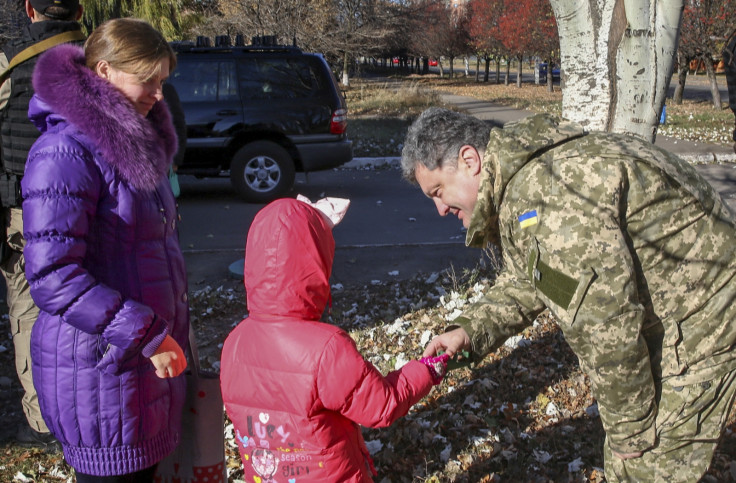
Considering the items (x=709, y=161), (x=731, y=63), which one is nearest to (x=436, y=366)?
(x=731, y=63)

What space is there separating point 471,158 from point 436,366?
744 millimetres

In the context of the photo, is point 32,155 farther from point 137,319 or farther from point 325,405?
point 325,405

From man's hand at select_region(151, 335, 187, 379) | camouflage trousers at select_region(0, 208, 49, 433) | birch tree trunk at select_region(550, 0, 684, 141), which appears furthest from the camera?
birch tree trunk at select_region(550, 0, 684, 141)

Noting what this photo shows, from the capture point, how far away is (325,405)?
218cm

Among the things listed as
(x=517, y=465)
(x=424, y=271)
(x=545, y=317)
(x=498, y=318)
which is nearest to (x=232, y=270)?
(x=424, y=271)

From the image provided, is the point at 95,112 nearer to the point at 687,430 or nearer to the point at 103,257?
the point at 103,257

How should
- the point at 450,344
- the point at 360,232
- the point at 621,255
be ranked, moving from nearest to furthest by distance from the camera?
1. the point at 621,255
2. the point at 450,344
3. the point at 360,232

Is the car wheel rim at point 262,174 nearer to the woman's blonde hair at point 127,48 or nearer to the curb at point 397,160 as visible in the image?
the curb at point 397,160

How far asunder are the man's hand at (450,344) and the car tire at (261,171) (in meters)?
7.61

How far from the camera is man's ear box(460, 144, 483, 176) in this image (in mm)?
2174

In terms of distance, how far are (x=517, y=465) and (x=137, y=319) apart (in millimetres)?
2214

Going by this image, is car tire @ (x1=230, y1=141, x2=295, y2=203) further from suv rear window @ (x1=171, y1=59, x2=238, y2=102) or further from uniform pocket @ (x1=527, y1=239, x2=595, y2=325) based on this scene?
uniform pocket @ (x1=527, y1=239, x2=595, y2=325)

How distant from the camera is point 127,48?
92.4 inches

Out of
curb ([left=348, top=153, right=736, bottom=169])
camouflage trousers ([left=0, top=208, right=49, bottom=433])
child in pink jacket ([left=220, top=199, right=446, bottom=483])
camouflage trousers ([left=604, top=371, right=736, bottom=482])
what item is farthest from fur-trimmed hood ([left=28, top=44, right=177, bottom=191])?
curb ([left=348, top=153, right=736, bottom=169])
